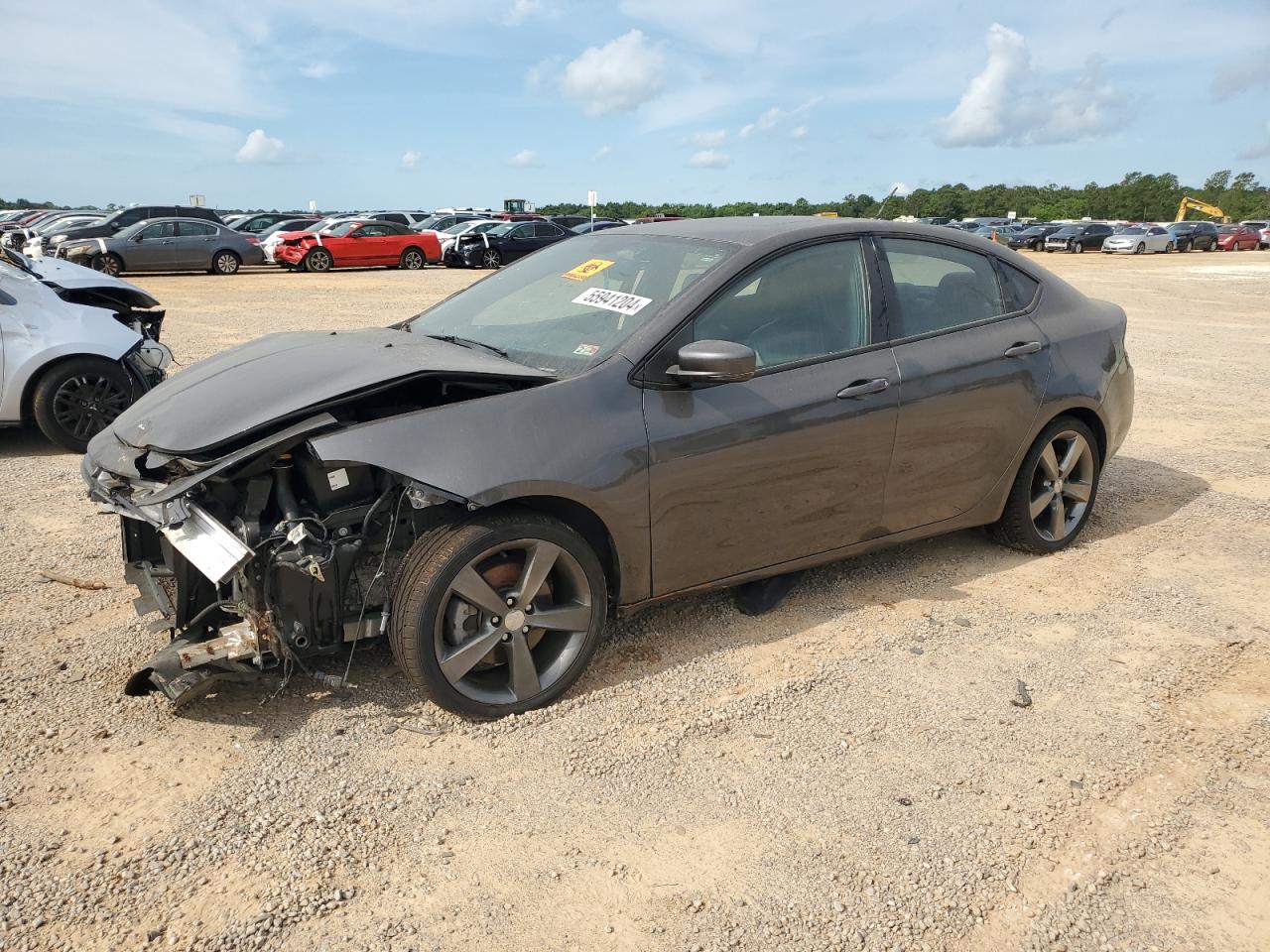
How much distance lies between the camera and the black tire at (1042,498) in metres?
4.84

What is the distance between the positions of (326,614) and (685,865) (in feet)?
4.69

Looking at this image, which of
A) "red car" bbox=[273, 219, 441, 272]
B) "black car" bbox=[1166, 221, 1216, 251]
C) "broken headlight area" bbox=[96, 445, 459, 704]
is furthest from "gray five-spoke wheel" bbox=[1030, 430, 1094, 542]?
"black car" bbox=[1166, 221, 1216, 251]

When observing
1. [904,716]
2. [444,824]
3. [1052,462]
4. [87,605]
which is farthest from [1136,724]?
[87,605]

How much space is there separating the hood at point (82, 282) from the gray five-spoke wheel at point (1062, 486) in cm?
615

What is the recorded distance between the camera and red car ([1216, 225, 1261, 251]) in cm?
4756

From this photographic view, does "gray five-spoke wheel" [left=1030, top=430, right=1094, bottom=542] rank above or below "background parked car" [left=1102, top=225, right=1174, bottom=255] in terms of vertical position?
above

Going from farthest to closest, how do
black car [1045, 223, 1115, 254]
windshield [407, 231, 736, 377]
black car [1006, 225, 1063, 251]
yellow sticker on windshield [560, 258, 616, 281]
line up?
black car [1006, 225, 1063, 251]
black car [1045, 223, 1115, 254]
yellow sticker on windshield [560, 258, 616, 281]
windshield [407, 231, 736, 377]

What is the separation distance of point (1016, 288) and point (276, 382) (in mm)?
3503

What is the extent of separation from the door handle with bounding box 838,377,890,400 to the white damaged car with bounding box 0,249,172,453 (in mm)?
5323

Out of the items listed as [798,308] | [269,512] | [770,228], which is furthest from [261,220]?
[269,512]

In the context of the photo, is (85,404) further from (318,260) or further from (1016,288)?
(318,260)

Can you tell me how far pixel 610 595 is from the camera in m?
3.70

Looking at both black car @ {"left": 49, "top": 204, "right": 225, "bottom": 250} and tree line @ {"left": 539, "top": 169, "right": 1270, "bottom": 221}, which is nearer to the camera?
black car @ {"left": 49, "top": 204, "right": 225, "bottom": 250}

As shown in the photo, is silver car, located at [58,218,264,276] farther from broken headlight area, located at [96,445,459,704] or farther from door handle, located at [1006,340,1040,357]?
door handle, located at [1006,340,1040,357]
